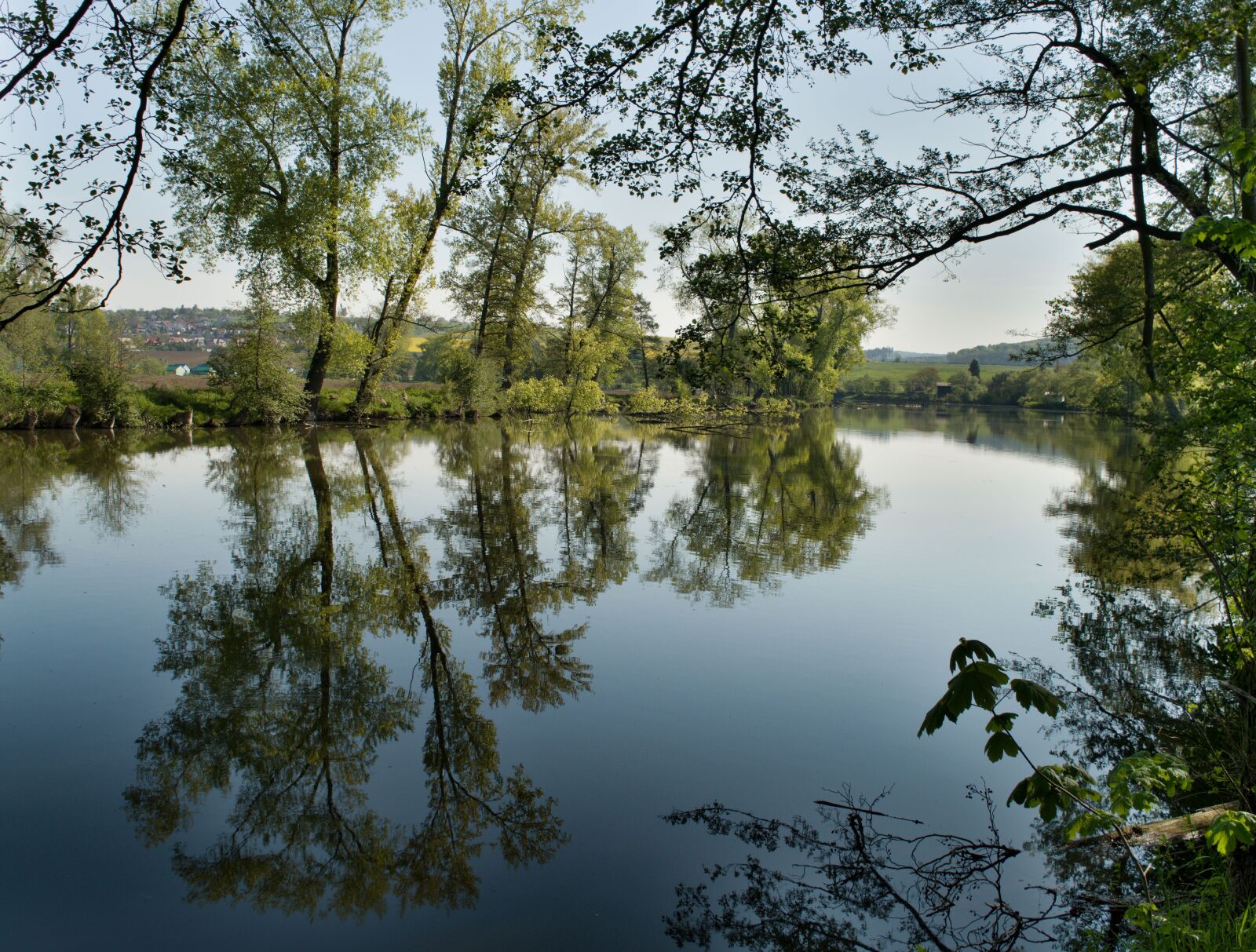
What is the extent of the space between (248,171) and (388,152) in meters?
4.96

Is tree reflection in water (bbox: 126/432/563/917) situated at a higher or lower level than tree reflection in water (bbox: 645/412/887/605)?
lower

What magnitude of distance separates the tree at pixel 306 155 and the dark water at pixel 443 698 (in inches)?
582

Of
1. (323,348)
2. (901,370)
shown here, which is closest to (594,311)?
(323,348)

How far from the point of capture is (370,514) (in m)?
12.7

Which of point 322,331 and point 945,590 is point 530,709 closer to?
point 945,590

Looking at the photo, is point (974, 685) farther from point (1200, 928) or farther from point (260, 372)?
point (260, 372)

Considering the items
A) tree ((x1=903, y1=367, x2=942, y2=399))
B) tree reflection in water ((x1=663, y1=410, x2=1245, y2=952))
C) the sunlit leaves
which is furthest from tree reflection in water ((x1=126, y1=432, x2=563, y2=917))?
tree ((x1=903, y1=367, x2=942, y2=399))

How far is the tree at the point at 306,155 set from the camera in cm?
2502

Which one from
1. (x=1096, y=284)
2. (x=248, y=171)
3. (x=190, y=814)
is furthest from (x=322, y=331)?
(x=190, y=814)

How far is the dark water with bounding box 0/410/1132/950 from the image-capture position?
12.0ft

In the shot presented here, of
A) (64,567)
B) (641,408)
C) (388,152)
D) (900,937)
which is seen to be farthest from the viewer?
(641,408)

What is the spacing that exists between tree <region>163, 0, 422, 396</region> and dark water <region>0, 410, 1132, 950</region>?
14.8m

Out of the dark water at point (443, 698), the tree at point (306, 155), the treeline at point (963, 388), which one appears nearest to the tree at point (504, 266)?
the tree at point (306, 155)

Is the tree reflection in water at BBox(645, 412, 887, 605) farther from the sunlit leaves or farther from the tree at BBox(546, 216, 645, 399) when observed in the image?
the tree at BBox(546, 216, 645, 399)
